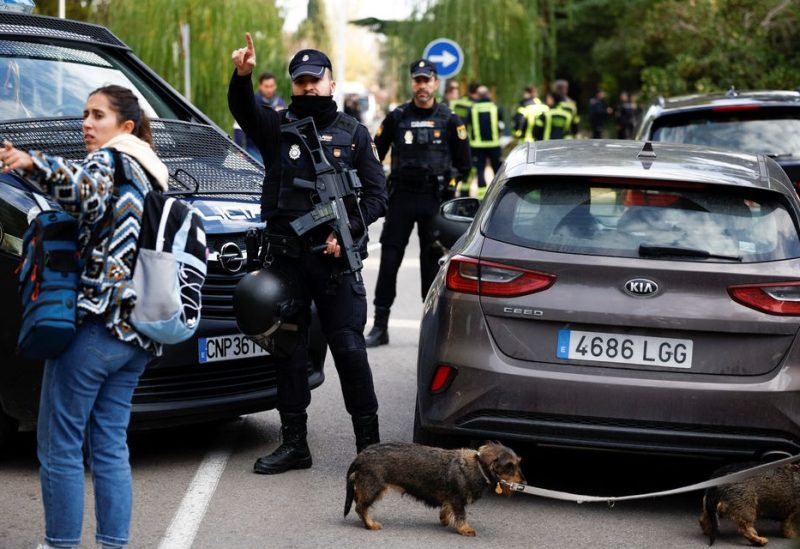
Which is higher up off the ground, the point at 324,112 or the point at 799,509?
the point at 324,112

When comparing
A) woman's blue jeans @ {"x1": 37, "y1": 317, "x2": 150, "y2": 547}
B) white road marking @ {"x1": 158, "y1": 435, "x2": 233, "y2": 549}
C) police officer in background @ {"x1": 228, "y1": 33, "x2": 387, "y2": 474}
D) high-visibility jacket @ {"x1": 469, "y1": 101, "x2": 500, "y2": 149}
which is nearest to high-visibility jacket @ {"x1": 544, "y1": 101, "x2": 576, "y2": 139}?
high-visibility jacket @ {"x1": 469, "y1": 101, "x2": 500, "y2": 149}

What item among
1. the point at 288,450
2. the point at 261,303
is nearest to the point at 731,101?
the point at 288,450

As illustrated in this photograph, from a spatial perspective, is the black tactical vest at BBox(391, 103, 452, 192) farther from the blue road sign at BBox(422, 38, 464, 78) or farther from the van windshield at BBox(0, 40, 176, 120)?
the blue road sign at BBox(422, 38, 464, 78)

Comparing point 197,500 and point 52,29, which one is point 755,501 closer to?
point 197,500

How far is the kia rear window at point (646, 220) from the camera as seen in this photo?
18.1 ft

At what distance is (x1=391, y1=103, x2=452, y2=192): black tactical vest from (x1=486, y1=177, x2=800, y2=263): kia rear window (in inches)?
170

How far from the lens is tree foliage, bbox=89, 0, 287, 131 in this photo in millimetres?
24125

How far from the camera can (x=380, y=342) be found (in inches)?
394

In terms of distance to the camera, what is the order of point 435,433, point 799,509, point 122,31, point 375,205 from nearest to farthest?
point 799,509 → point 435,433 → point 375,205 → point 122,31

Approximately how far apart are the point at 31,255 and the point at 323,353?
2.59 meters

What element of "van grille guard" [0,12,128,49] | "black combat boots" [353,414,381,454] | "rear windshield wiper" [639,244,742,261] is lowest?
"black combat boots" [353,414,381,454]

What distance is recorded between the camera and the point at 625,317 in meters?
5.39

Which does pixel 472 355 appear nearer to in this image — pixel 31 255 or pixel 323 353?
pixel 323 353

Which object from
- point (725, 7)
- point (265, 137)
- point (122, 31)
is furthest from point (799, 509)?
point (725, 7)
